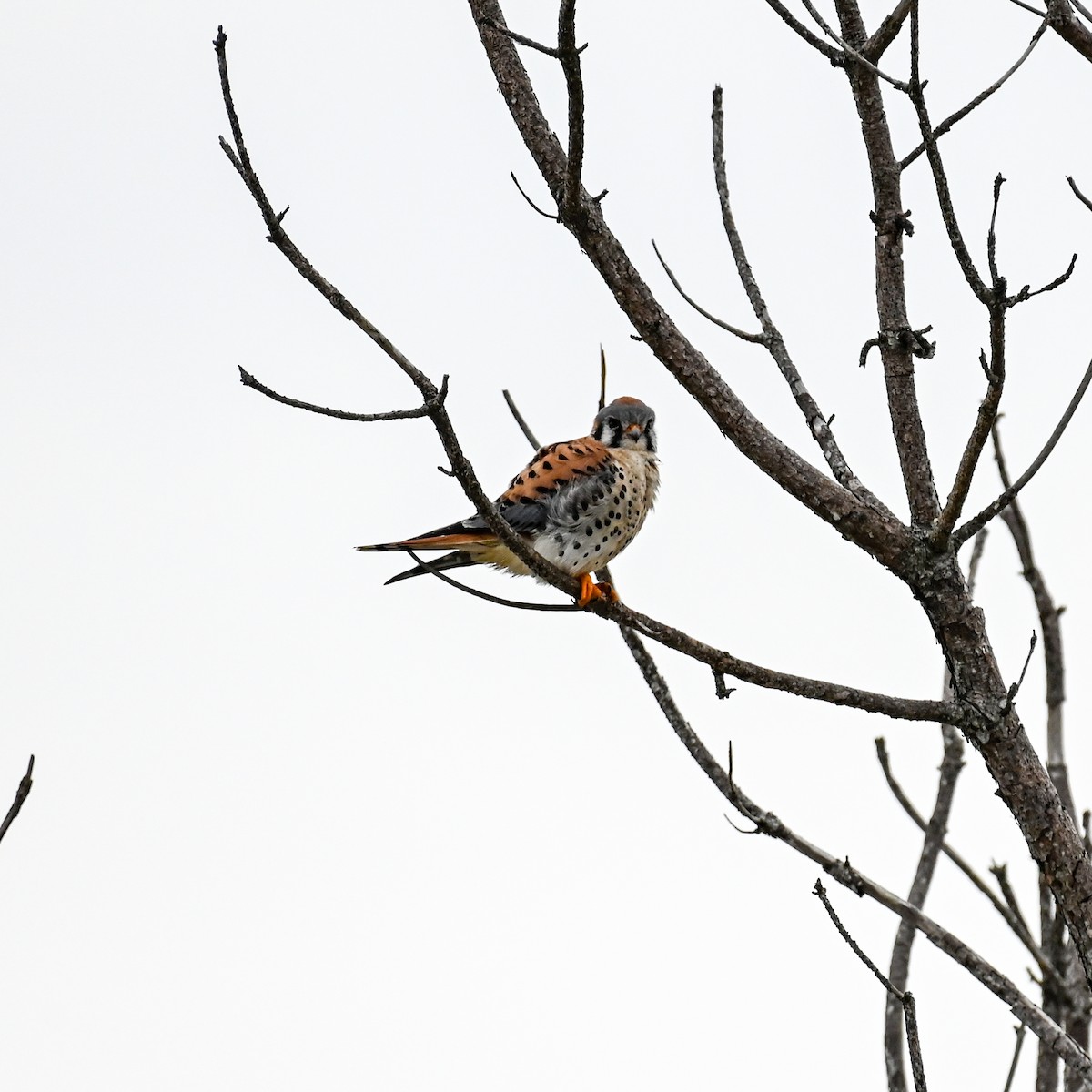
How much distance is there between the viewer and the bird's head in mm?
5711

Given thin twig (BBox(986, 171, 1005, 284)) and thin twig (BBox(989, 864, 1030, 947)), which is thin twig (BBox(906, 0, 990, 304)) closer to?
thin twig (BBox(986, 171, 1005, 284))

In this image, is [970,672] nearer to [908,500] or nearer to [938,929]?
[908,500]

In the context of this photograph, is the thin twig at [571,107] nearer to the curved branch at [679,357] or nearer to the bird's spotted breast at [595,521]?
the curved branch at [679,357]

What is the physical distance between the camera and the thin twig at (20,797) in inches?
77.9

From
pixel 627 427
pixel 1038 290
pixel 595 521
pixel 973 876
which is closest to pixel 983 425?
pixel 1038 290

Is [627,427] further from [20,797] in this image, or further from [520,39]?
[20,797]

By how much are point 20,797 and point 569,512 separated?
3012 millimetres

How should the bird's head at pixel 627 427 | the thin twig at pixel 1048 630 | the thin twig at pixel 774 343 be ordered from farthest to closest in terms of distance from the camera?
the bird's head at pixel 627 427
the thin twig at pixel 1048 630
the thin twig at pixel 774 343

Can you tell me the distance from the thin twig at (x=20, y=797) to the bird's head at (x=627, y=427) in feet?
12.6

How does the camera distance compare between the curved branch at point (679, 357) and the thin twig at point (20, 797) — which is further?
the curved branch at point (679, 357)

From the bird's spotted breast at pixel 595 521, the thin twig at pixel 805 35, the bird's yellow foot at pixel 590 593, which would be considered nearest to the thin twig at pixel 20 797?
the bird's yellow foot at pixel 590 593

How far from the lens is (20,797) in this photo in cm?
203

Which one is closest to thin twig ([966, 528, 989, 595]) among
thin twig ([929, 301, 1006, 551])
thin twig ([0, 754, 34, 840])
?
thin twig ([929, 301, 1006, 551])

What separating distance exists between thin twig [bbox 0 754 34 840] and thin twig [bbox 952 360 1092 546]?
1.76 m
